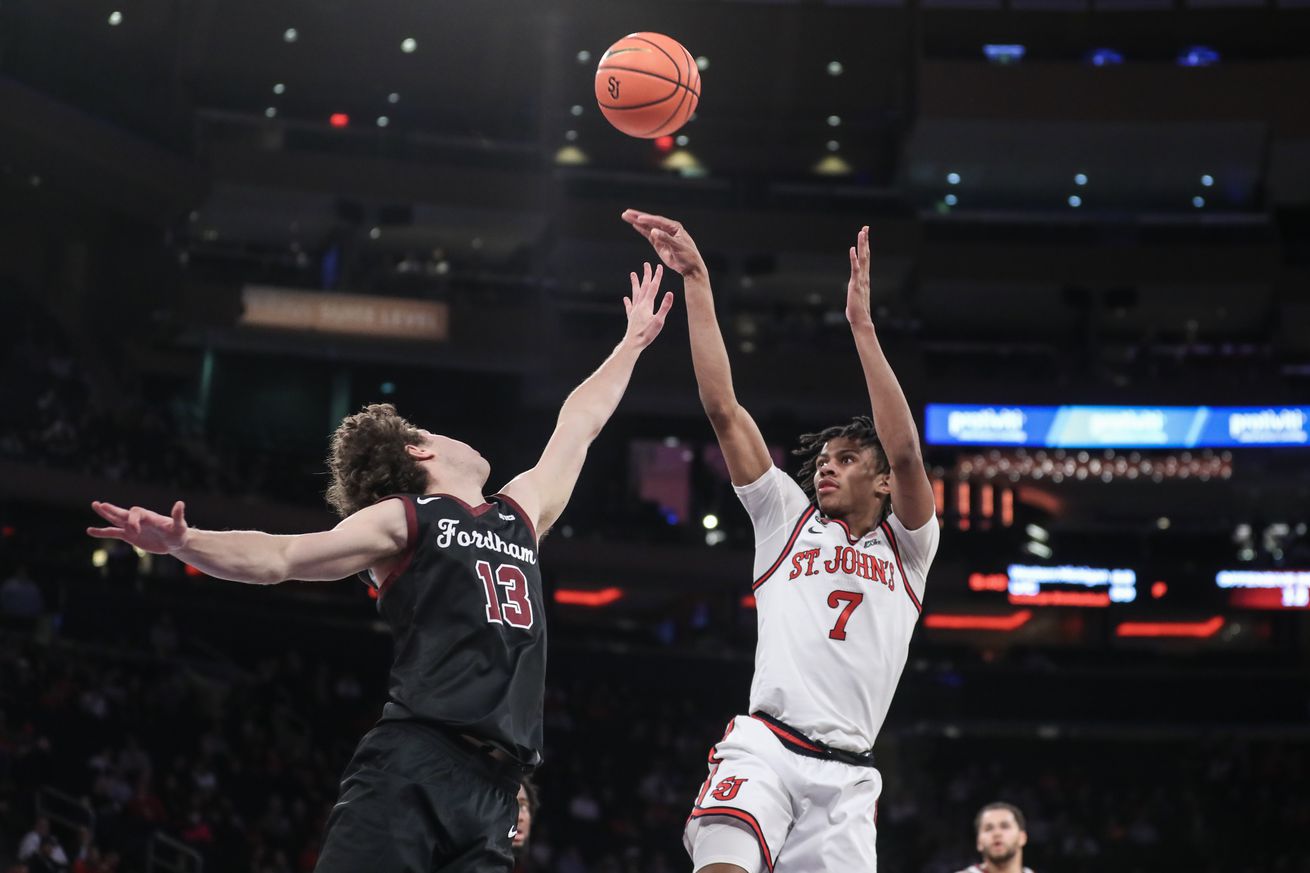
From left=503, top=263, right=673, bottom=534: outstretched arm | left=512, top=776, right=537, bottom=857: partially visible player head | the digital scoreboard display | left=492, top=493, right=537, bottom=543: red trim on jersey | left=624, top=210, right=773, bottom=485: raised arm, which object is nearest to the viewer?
left=492, top=493, right=537, bottom=543: red trim on jersey

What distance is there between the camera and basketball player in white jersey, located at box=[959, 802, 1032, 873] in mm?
8469

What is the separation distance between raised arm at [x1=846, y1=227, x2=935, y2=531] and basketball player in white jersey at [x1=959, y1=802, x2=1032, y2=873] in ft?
10.3

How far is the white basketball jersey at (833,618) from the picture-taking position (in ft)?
19.2

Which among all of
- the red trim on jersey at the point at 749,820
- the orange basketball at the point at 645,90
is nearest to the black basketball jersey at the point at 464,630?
the red trim on jersey at the point at 749,820

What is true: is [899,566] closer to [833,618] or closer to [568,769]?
[833,618]

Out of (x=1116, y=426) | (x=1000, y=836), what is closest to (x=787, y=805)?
(x=1000, y=836)

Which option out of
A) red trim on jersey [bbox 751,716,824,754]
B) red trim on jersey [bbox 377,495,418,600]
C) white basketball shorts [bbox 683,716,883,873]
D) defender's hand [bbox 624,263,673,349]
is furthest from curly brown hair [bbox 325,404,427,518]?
red trim on jersey [bbox 751,716,824,754]

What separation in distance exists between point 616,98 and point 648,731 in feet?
67.0

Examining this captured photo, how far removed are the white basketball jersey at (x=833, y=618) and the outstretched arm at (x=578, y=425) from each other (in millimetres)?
905

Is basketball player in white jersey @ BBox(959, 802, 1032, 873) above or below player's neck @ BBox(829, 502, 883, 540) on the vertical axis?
below

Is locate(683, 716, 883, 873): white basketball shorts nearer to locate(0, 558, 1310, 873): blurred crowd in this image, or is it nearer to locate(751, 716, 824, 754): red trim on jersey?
locate(751, 716, 824, 754): red trim on jersey

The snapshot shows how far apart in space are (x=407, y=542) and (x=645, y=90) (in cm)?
436

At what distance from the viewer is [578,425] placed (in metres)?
5.48

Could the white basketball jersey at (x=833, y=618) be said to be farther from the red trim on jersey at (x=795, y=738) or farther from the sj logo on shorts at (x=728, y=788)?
the sj logo on shorts at (x=728, y=788)
